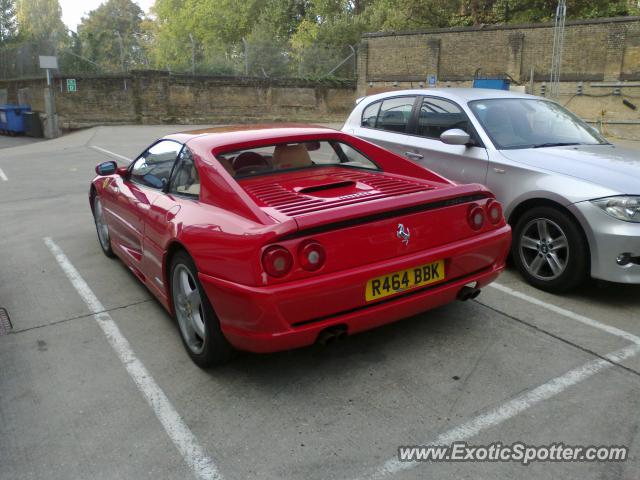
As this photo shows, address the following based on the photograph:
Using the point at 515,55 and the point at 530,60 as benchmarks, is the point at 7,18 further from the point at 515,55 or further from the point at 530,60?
the point at 530,60

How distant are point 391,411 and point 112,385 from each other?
162 cm

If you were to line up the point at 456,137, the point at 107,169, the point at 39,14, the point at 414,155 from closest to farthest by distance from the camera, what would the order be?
1. the point at 107,169
2. the point at 456,137
3. the point at 414,155
4. the point at 39,14

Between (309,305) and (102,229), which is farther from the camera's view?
(102,229)

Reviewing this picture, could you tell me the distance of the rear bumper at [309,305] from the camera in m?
2.75

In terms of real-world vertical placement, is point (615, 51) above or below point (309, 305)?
above

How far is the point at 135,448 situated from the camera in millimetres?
2646

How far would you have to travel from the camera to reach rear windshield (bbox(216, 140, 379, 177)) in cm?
386

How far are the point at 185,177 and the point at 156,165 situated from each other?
0.73 m

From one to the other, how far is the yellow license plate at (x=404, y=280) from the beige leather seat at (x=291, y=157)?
1371 mm

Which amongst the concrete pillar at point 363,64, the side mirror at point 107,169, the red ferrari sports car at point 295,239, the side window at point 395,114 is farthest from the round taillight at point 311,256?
the concrete pillar at point 363,64

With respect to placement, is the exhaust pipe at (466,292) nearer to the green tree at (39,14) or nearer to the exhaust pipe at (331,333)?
the exhaust pipe at (331,333)

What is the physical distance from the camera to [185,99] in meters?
27.9

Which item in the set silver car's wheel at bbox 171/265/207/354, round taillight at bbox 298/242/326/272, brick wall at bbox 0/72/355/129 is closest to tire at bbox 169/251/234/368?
silver car's wheel at bbox 171/265/207/354

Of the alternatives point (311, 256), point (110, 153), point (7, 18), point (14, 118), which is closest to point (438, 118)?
point (311, 256)
